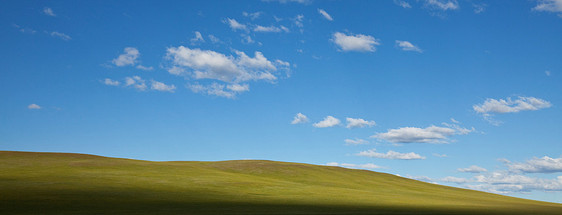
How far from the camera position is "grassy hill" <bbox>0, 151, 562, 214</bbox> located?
85.6 feet

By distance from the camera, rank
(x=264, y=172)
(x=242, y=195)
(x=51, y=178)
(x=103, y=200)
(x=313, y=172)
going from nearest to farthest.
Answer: (x=103, y=200)
(x=242, y=195)
(x=51, y=178)
(x=264, y=172)
(x=313, y=172)

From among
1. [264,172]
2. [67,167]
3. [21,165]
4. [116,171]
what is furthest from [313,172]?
[21,165]

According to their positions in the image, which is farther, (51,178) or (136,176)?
(136,176)

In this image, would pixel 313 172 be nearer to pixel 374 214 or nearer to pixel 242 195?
pixel 242 195

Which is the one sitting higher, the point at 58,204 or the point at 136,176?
the point at 136,176

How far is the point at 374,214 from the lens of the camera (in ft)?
82.5

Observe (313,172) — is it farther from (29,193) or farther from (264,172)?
(29,193)

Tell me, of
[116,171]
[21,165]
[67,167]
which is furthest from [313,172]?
[21,165]

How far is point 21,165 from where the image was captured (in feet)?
170

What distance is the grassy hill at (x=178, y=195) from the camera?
85.6 ft

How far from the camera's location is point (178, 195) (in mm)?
33812

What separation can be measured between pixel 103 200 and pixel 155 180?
13988mm

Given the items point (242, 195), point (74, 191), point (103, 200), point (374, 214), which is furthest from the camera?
point (242, 195)

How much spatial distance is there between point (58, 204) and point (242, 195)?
13658 mm
